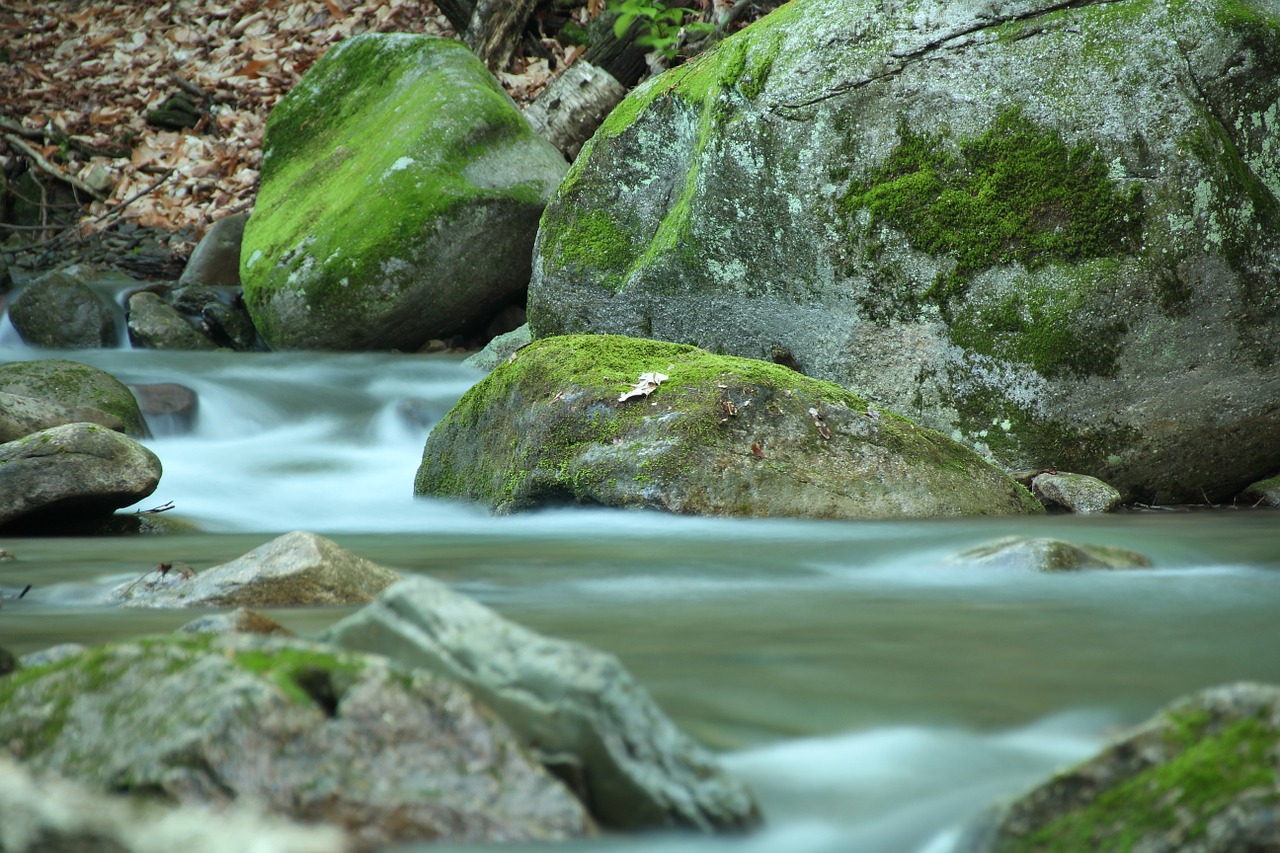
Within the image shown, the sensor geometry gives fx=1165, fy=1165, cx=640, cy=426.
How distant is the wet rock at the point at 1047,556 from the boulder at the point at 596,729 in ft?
7.75

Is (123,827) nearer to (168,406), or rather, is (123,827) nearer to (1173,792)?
(1173,792)

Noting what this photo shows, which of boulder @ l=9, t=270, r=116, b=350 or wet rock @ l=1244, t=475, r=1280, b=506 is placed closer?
wet rock @ l=1244, t=475, r=1280, b=506

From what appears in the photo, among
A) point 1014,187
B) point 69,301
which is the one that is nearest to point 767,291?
point 1014,187

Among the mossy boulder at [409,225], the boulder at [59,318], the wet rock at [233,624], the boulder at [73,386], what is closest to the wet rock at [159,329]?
the boulder at [59,318]

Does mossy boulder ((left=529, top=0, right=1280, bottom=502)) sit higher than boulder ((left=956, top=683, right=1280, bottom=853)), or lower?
higher

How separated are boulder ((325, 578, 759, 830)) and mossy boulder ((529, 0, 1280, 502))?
15.2 feet

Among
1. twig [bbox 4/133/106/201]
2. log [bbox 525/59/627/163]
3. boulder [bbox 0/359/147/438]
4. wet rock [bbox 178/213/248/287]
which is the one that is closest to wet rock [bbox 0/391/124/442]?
boulder [bbox 0/359/147/438]

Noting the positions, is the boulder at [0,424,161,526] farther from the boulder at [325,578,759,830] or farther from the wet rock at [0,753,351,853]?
the wet rock at [0,753,351,853]

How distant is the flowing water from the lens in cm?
209

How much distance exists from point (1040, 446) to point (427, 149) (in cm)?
592

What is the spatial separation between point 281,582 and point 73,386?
4.73 m

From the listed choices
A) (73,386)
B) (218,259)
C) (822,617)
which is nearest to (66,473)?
(73,386)

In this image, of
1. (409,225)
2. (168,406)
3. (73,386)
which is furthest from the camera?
(409,225)

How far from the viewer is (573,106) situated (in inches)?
446
